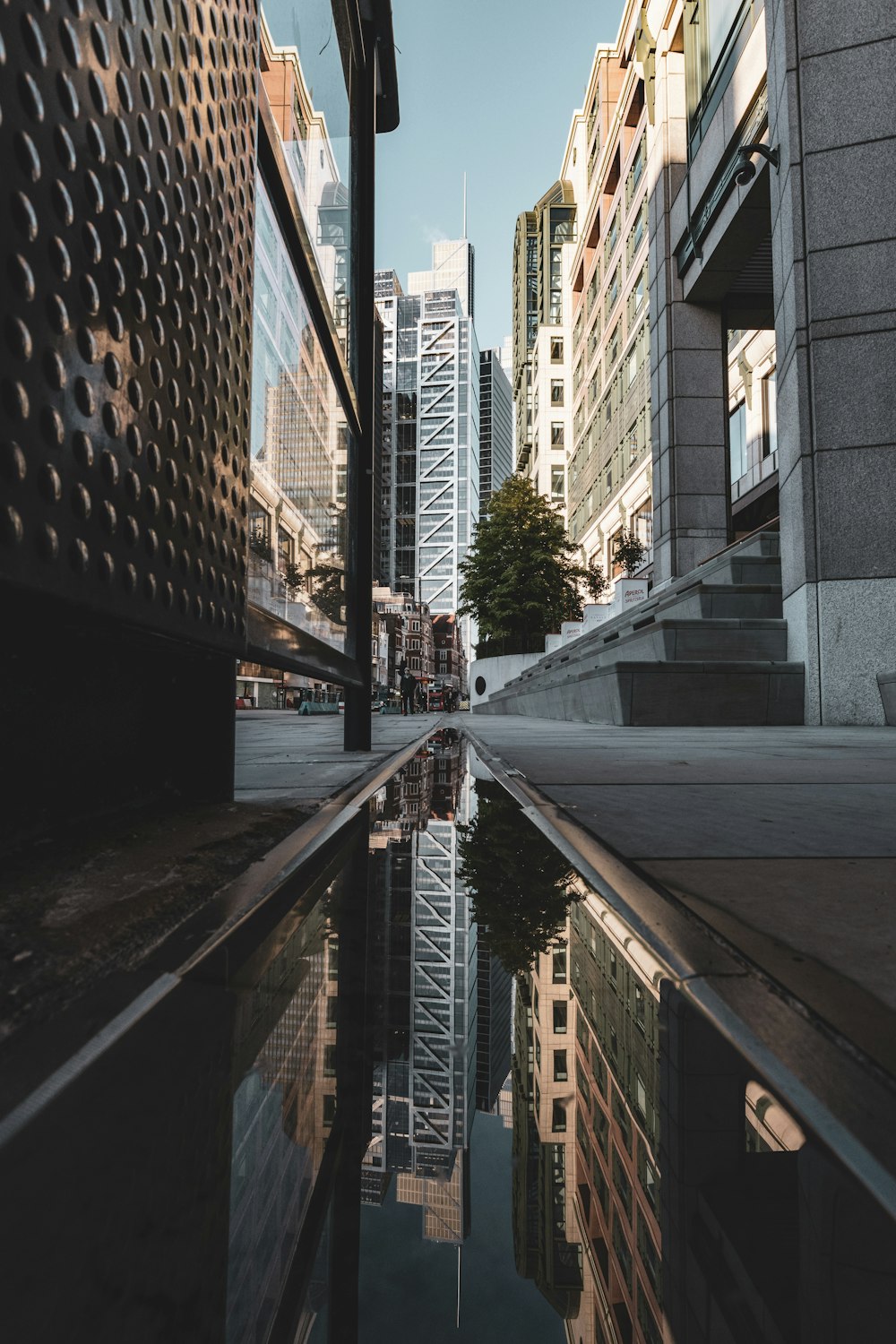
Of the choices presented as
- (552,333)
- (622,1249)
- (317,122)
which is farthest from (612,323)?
(622,1249)

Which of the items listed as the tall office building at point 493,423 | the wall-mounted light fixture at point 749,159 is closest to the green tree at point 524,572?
the wall-mounted light fixture at point 749,159

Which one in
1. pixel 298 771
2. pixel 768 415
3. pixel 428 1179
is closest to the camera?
pixel 428 1179

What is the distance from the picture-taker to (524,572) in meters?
32.3

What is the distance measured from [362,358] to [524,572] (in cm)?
2723

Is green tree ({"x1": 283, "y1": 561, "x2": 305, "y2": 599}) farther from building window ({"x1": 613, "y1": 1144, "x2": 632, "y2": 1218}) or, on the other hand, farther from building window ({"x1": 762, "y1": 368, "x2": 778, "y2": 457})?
building window ({"x1": 762, "y1": 368, "x2": 778, "y2": 457})

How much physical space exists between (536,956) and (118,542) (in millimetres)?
1074

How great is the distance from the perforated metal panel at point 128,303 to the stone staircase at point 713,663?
7.66 metres

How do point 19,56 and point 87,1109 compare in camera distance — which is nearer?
point 87,1109

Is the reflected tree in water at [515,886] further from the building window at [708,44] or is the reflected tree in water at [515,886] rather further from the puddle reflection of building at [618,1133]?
the building window at [708,44]

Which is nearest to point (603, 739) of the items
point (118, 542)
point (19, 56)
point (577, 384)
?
point (118, 542)

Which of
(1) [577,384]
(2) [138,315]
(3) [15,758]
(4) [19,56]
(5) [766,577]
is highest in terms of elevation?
(1) [577,384]

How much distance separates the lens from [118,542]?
1447 mm

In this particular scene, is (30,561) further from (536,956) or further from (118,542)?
(536,956)

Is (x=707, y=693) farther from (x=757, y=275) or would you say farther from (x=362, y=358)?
(x=757, y=275)
